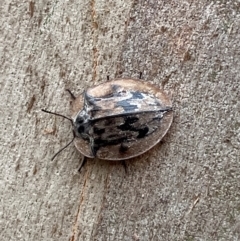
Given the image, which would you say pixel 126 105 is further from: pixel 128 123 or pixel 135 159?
pixel 135 159

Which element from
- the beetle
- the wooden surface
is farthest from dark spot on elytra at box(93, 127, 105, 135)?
the wooden surface

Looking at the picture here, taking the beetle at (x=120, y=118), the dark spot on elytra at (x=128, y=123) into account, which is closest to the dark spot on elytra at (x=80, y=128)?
the beetle at (x=120, y=118)

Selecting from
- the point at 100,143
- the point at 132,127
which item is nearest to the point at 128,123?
the point at 132,127

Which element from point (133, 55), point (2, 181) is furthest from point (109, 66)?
point (2, 181)

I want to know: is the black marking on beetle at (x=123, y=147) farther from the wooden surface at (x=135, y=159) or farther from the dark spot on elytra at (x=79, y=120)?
the dark spot on elytra at (x=79, y=120)

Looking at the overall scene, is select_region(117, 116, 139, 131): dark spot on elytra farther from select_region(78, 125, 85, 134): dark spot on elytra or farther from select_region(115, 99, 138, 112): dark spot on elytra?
select_region(78, 125, 85, 134): dark spot on elytra
